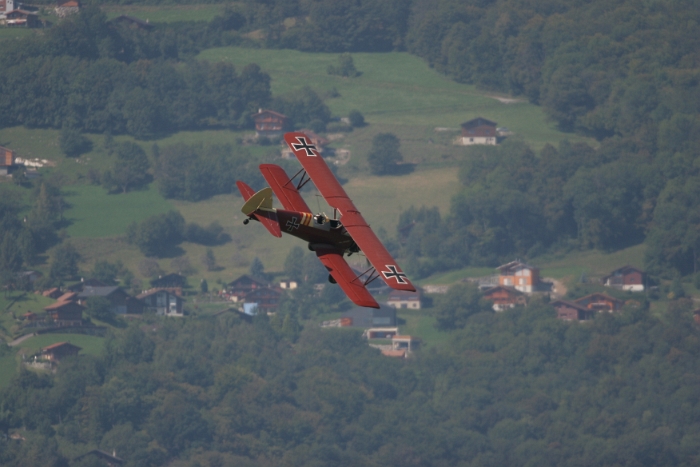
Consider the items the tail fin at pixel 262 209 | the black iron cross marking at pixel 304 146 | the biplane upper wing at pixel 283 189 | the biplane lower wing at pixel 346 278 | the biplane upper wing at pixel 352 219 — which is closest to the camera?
the biplane lower wing at pixel 346 278

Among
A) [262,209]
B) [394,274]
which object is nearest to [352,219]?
[262,209]

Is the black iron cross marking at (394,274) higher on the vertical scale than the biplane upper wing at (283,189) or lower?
lower

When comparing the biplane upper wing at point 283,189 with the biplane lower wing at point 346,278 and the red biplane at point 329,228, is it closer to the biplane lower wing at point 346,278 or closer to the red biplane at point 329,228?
the red biplane at point 329,228

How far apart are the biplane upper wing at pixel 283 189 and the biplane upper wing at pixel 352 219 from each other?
1.26 m

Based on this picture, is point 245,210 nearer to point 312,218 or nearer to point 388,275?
point 312,218

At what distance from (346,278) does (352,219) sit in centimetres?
344

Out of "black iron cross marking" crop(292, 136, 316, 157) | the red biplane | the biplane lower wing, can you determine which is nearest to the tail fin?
the red biplane

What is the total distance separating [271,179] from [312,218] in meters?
4.08

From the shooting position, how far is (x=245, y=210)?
244ft

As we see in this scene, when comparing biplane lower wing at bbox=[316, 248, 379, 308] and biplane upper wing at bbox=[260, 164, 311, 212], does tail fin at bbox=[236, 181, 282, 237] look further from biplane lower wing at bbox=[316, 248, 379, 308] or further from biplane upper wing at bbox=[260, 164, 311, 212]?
biplane lower wing at bbox=[316, 248, 379, 308]

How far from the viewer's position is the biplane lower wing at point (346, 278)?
6931 cm

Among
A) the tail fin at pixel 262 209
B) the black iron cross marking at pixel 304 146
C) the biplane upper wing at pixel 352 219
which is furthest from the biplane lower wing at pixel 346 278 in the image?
the black iron cross marking at pixel 304 146

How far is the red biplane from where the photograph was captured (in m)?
71.2

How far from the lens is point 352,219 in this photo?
73.4 metres
